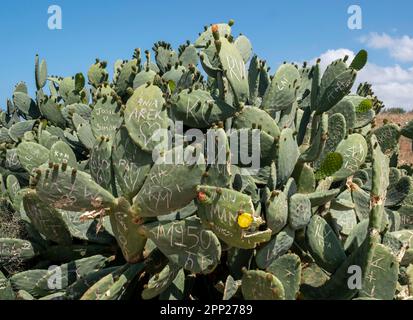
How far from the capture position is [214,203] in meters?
2.08

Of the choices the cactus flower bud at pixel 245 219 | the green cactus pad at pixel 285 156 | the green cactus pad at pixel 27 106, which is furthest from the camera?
the green cactus pad at pixel 27 106

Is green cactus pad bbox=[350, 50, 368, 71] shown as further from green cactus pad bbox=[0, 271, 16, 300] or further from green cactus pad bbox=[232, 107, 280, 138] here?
green cactus pad bbox=[0, 271, 16, 300]

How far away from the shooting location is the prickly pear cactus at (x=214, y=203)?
215 centimetres

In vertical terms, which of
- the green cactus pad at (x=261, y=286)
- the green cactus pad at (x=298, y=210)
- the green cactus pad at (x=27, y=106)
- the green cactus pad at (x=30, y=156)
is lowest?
the green cactus pad at (x=261, y=286)

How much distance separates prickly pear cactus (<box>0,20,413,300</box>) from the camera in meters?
2.15

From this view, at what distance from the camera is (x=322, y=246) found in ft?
8.10

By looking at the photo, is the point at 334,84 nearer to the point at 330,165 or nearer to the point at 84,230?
the point at 330,165

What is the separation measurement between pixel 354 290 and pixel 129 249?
1.06 meters

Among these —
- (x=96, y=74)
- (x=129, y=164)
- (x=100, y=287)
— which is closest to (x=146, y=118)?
(x=129, y=164)

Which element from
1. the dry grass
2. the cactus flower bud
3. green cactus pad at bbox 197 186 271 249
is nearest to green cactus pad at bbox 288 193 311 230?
green cactus pad at bbox 197 186 271 249

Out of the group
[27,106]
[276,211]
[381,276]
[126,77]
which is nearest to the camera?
[276,211]

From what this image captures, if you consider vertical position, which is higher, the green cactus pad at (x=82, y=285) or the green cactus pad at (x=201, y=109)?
the green cactus pad at (x=201, y=109)

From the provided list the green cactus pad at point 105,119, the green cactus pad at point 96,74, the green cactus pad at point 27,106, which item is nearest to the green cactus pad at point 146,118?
the green cactus pad at point 105,119

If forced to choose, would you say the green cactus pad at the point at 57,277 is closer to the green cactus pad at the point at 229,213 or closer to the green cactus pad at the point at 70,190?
the green cactus pad at the point at 70,190
